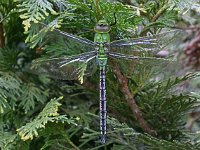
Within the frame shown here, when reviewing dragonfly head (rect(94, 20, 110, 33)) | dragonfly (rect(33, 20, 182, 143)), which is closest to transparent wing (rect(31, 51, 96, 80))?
dragonfly (rect(33, 20, 182, 143))

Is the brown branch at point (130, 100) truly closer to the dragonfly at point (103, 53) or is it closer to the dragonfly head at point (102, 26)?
the dragonfly at point (103, 53)

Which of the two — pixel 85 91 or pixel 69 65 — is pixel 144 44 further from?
pixel 85 91

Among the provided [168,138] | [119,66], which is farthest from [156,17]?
[168,138]

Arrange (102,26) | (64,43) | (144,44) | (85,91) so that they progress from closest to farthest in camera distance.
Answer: (102,26)
(144,44)
(64,43)
(85,91)

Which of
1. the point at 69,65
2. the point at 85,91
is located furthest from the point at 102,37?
the point at 85,91

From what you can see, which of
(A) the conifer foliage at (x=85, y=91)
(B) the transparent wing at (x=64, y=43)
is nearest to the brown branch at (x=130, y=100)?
(A) the conifer foliage at (x=85, y=91)

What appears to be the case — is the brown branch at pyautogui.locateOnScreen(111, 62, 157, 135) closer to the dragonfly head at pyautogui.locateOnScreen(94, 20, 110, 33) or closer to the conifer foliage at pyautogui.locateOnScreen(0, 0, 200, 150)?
the conifer foliage at pyautogui.locateOnScreen(0, 0, 200, 150)

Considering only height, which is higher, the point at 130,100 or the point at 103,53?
the point at 103,53

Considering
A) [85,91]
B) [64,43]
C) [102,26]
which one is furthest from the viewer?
[85,91]
